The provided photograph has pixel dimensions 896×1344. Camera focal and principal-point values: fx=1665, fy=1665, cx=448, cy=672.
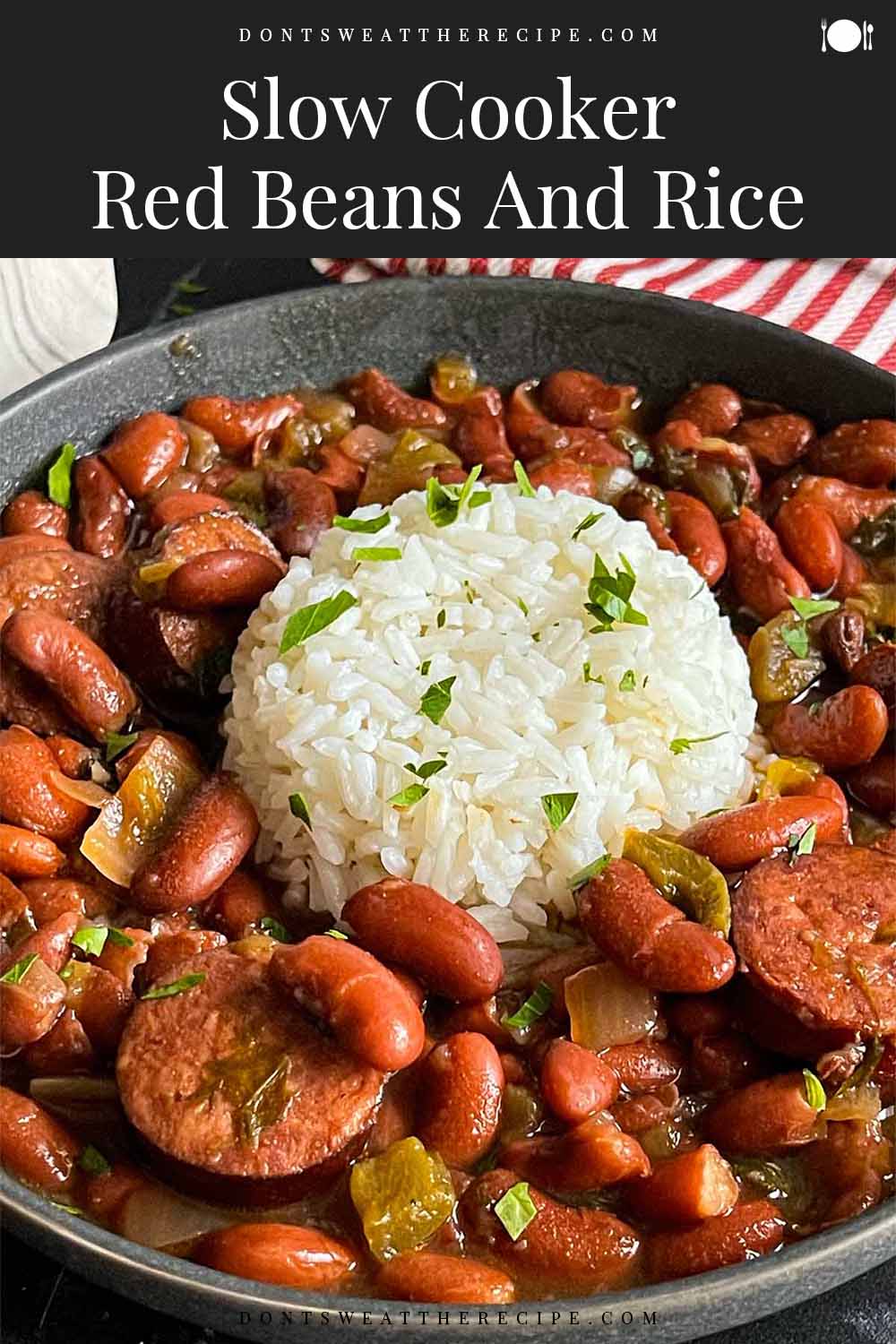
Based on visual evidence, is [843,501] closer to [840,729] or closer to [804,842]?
[840,729]

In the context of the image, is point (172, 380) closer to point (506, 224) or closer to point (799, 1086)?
point (506, 224)

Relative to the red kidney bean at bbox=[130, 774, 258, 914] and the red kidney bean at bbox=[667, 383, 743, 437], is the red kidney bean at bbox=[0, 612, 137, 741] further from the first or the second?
the red kidney bean at bbox=[667, 383, 743, 437]

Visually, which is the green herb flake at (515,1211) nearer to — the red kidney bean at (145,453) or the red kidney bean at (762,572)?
the red kidney bean at (762,572)

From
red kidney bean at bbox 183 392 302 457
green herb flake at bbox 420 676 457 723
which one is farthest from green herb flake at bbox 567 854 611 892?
red kidney bean at bbox 183 392 302 457

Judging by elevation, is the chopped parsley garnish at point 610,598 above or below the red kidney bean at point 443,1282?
above

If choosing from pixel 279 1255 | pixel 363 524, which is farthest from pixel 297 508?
pixel 279 1255

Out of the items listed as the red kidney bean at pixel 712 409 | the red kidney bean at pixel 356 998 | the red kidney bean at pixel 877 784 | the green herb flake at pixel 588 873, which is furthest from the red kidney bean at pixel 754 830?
the red kidney bean at pixel 712 409
